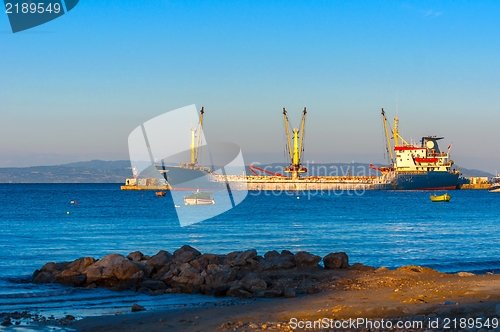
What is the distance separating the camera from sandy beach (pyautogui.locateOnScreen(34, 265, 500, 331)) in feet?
34.8

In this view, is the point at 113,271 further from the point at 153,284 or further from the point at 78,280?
the point at 153,284

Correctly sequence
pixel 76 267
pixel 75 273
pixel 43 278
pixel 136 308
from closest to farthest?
1. pixel 136 308
2. pixel 75 273
3. pixel 43 278
4. pixel 76 267

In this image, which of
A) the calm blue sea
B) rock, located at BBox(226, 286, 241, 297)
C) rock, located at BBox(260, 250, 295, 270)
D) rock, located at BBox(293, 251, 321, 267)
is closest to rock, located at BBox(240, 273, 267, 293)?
rock, located at BBox(226, 286, 241, 297)

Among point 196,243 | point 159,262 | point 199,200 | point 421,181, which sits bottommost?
point 421,181

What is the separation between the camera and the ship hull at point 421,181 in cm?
11388

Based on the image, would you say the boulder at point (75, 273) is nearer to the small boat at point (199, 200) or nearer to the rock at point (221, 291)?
the rock at point (221, 291)

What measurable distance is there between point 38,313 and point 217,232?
20.7 metres

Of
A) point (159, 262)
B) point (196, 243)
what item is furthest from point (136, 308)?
point (196, 243)

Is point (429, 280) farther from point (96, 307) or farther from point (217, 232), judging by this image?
point (217, 232)

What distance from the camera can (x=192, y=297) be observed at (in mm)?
14875

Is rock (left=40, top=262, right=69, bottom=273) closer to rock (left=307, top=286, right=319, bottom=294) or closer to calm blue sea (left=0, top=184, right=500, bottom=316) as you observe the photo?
calm blue sea (left=0, top=184, right=500, bottom=316)

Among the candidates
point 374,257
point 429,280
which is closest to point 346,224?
point 374,257

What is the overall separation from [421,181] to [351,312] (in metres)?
106

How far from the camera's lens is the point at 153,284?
631 inches
